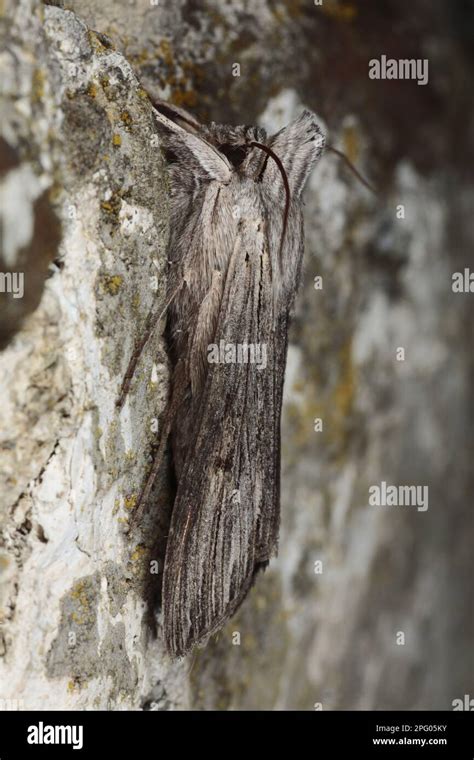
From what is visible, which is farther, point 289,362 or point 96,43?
point 289,362

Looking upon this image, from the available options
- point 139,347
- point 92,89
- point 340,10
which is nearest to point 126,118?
point 92,89

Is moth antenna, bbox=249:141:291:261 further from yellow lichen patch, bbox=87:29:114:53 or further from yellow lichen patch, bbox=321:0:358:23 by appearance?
yellow lichen patch, bbox=321:0:358:23

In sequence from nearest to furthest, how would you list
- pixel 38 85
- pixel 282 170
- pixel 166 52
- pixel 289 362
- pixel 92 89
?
pixel 38 85 → pixel 92 89 → pixel 282 170 → pixel 166 52 → pixel 289 362

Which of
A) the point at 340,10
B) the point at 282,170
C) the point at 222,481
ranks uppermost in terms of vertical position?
the point at 340,10

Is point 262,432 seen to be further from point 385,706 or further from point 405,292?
point 385,706

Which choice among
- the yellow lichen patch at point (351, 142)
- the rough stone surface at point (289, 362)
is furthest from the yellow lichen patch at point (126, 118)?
the yellow lichen patch at point (351, 142)

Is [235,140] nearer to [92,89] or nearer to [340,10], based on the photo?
[92,89]

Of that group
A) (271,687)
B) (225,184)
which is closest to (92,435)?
(225,184)
